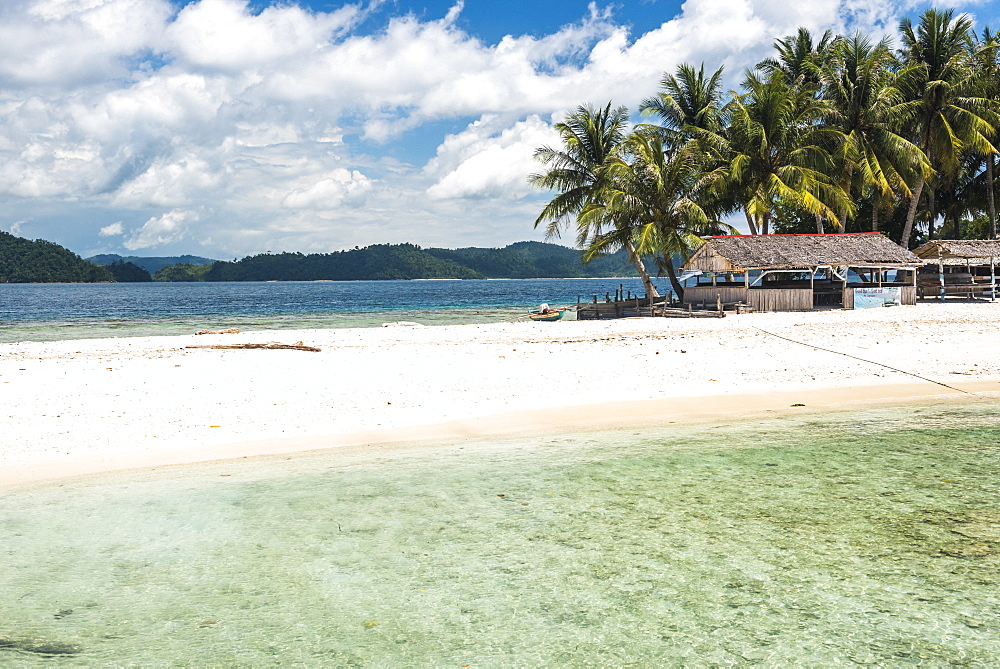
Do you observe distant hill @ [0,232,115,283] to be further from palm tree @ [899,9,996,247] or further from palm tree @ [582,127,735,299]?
palm tree @ [899,9,996,247]

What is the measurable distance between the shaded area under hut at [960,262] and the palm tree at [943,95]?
3.77 metres

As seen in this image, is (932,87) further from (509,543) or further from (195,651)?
(195,651)

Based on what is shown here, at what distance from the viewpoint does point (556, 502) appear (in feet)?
21.9

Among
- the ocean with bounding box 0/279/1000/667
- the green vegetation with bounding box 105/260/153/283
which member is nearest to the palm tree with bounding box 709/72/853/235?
the ocean with bounding box 0/279/1000/667

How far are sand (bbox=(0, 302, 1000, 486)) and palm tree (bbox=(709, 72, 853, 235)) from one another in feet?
42.9

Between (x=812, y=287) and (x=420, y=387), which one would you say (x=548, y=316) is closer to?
(x=812, y=287)

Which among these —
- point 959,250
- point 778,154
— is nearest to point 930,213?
point 959,250

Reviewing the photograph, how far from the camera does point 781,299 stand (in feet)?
91.1

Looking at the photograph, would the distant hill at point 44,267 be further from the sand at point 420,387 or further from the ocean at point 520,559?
the ocean at point 520,559

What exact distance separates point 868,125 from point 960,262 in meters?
7.99

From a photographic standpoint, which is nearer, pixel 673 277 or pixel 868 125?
pixel 673 277

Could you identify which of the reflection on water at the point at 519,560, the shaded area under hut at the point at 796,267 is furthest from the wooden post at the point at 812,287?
the reflection on water at the point at 519,560

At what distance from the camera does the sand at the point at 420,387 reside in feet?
29.7

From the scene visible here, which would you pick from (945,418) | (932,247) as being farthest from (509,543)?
(932,247)
